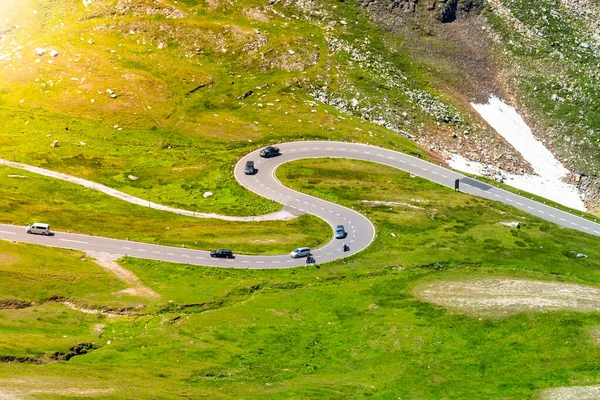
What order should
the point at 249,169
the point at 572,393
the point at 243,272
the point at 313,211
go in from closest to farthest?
the point at 572,393 → the point at 243,272 → the point at 313,211 → the point at 249,169

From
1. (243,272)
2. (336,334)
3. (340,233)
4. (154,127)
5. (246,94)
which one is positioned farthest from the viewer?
(246,94)

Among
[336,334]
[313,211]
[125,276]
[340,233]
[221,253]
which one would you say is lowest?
[336,334]

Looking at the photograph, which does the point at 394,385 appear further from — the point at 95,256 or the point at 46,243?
the point at 46,243

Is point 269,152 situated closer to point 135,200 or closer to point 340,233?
point 135,200

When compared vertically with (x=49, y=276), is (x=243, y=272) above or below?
below

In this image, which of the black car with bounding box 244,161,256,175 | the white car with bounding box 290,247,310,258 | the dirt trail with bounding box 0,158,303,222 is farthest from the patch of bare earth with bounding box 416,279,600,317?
the black car with bounding box 244,161,256,175

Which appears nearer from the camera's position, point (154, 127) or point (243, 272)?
point (243, 272)

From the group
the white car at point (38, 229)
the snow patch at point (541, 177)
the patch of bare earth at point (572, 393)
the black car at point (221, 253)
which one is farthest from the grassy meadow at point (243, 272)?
the snow patch at point (541, 177)

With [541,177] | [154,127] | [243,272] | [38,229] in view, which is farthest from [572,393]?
[154,127]
